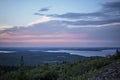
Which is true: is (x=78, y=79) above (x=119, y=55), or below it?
below

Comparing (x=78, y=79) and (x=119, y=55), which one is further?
(x=119, y=55)

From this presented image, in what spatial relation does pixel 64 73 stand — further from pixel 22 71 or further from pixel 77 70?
pixel 22 71

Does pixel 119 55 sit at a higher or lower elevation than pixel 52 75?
higher

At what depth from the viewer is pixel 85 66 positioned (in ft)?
54.4

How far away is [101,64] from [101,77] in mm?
3984

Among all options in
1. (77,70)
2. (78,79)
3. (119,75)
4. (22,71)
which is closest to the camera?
(119,75)

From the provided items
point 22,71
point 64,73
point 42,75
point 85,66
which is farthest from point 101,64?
point 22,71

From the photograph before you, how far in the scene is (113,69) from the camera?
1220 cm

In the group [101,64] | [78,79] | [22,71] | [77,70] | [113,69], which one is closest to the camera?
[113,69]

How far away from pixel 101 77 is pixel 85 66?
4975 millimetres

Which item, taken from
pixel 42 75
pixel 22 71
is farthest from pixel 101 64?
pixel 22 71

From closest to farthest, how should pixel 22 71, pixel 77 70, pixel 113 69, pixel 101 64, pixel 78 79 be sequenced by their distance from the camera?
pixel 113 69 < pixel 78 79 < pixel 22 71 < pixel 101 64 < pixel 77 70

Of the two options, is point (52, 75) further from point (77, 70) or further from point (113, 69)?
point (113, 69)

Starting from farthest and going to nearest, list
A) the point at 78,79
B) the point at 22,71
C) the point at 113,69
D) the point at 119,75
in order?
1. the point at 22,71
2. the point at 78,79
3. the point at 113,69
4. the point at 119,75
